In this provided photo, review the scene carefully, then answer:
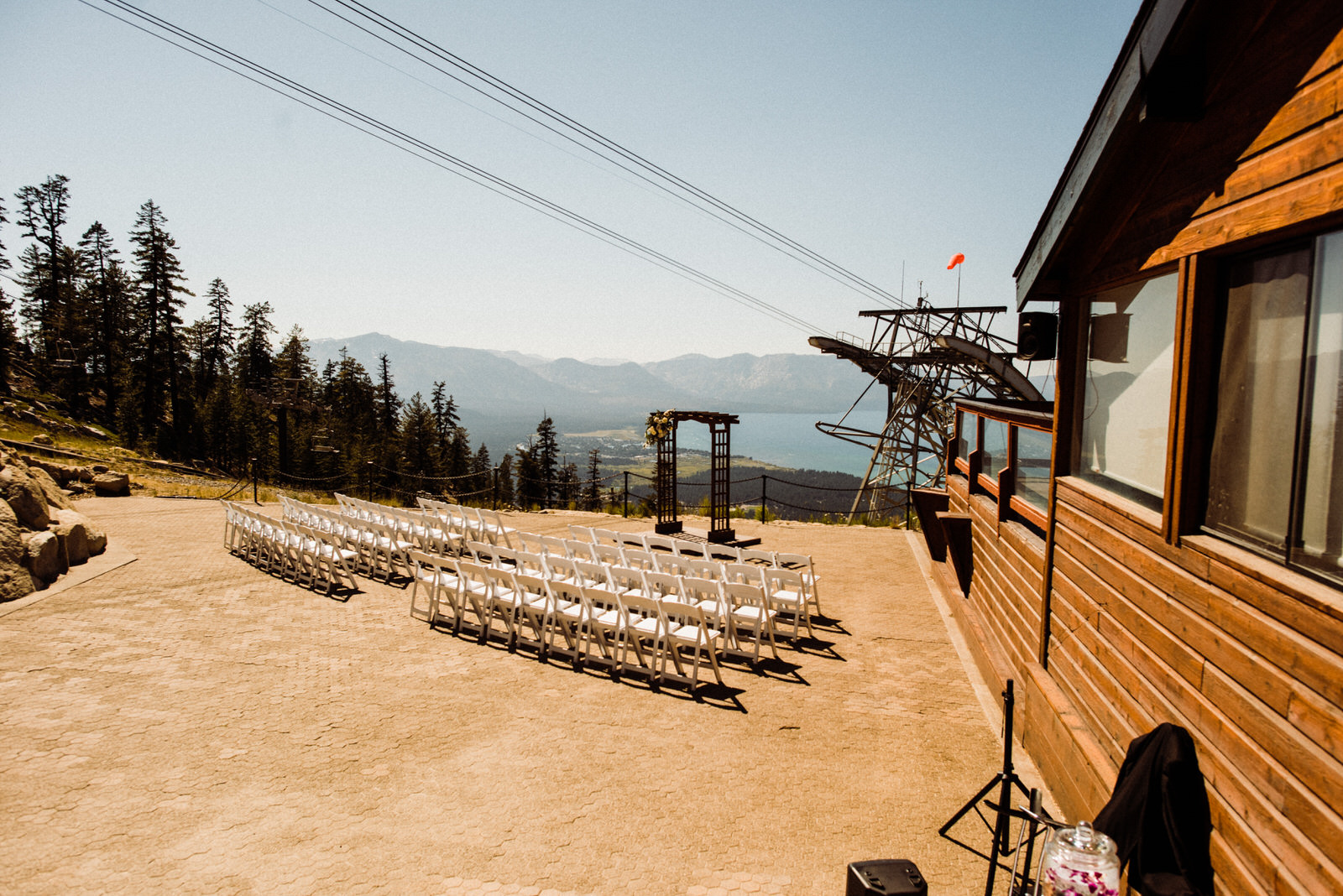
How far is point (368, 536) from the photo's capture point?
1064 cm

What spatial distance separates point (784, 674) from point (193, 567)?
9567 mm

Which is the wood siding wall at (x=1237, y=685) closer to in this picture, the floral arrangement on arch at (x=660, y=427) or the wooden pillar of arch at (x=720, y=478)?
the wooden pillar of arch at (x=720, y=478)

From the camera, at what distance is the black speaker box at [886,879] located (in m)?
2.72

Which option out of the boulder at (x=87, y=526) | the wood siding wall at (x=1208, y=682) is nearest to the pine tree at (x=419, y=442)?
the boulder at (x=87, y=526)

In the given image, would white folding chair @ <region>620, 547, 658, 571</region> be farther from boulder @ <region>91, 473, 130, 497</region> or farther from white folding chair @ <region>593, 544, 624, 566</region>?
boulder @ <region>91, 473, 130, 497</region>

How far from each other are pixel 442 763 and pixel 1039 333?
5538 millimetres

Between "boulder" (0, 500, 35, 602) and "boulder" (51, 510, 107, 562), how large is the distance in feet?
4.08

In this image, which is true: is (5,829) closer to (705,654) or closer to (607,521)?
(705,654)

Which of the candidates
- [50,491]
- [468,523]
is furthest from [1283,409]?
[50,491]

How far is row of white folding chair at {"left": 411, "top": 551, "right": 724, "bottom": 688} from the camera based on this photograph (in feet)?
20.7

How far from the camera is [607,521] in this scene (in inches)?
606

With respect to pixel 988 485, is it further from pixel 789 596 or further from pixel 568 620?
pixel 568 620

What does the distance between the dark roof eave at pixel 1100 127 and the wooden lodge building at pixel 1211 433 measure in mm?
16

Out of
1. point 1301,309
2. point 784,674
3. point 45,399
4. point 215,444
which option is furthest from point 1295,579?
point 215,444
